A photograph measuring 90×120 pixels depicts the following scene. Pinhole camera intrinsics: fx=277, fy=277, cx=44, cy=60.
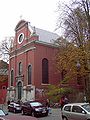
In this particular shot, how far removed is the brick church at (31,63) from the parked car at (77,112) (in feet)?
86.7

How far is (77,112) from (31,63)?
30.6 meters

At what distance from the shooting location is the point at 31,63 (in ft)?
161

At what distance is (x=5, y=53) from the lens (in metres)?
67.2

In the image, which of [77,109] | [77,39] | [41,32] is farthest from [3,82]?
[77,109]

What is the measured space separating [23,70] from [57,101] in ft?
44.4

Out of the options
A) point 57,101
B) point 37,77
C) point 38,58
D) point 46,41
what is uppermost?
point 46,41

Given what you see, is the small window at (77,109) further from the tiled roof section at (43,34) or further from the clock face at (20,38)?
the clock face at (20,38)

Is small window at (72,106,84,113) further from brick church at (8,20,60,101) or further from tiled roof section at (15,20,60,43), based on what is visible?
tiled roof section at (15,20,60,43)

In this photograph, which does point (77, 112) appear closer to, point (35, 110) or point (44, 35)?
point (35, 110)

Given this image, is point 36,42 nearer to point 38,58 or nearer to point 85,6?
point 38,58

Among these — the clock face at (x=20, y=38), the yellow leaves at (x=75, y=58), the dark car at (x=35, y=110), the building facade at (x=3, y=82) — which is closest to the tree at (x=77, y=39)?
the yellow leaves at (x=75, y=58)

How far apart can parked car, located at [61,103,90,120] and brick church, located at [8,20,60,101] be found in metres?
26.4

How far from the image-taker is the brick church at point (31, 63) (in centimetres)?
4816

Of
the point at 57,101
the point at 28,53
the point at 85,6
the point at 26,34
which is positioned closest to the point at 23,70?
the point at 28,53
